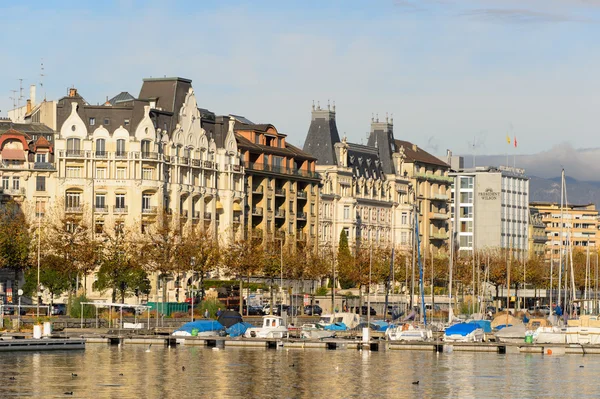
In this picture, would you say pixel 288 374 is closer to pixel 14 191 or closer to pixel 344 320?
pixel 344 320

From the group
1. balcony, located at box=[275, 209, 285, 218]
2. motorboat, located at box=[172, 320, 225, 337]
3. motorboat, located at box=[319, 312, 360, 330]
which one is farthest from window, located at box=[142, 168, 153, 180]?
motorboat, located at box=[172, 320, 225, 337]

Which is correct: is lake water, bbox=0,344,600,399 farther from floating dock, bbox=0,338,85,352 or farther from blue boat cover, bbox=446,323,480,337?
blue boat cover, bbox=446,323,480,337

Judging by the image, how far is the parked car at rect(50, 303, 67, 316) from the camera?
487 ft

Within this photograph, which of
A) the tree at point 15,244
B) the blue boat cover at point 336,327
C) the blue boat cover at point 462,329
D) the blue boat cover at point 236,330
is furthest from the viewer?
the tree at point 15,244

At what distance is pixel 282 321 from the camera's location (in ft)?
435

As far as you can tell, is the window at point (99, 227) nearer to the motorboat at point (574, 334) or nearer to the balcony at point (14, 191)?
the balcony at point (14, 191)

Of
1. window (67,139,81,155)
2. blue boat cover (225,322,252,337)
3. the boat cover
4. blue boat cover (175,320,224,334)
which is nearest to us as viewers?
blue boat cover (175,320,224,334)

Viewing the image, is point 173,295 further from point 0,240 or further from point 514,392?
point 514,392

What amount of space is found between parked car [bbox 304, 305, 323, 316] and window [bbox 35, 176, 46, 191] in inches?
1325

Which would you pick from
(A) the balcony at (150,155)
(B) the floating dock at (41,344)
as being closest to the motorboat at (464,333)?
(B) the floating dock at (41,344)

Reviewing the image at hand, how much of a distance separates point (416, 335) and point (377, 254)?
6890cm

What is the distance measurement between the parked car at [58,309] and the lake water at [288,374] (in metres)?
27.2

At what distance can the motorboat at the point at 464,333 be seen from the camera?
128 m

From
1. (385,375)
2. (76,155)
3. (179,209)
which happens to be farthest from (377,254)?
(385,375)
